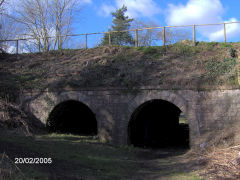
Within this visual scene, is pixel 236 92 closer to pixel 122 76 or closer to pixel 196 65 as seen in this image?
pixel 196 65

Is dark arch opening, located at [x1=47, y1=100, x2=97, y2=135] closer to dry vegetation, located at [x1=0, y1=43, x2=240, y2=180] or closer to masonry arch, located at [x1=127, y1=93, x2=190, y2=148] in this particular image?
dry vegetation, located at [x1=0, y1=43, x2=240, y2=180]

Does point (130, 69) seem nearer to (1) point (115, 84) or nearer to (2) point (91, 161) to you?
(1) point (115, 84)

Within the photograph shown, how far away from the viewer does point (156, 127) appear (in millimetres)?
13570

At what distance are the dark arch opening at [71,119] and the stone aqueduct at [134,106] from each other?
440mm

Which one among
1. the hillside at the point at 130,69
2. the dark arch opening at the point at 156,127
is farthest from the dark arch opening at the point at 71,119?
the dark arch opening at the point at 156,127

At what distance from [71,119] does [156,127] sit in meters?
4.86

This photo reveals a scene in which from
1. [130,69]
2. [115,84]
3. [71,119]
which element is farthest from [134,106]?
[71,119]

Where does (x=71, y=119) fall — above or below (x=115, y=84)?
below

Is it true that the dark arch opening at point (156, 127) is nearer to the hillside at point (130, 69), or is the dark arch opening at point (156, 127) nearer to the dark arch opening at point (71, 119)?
the hillside at point (130, 69)

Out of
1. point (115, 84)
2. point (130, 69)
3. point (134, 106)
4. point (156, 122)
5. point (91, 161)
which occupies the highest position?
point (130, 69)

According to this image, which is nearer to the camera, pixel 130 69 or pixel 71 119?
pixel 130 69

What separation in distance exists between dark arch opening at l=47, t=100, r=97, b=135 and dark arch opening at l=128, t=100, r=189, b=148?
9.83 feet

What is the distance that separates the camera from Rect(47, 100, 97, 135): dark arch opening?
Answer: 12.4 metres

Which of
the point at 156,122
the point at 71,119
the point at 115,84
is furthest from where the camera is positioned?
the point at 71,119
